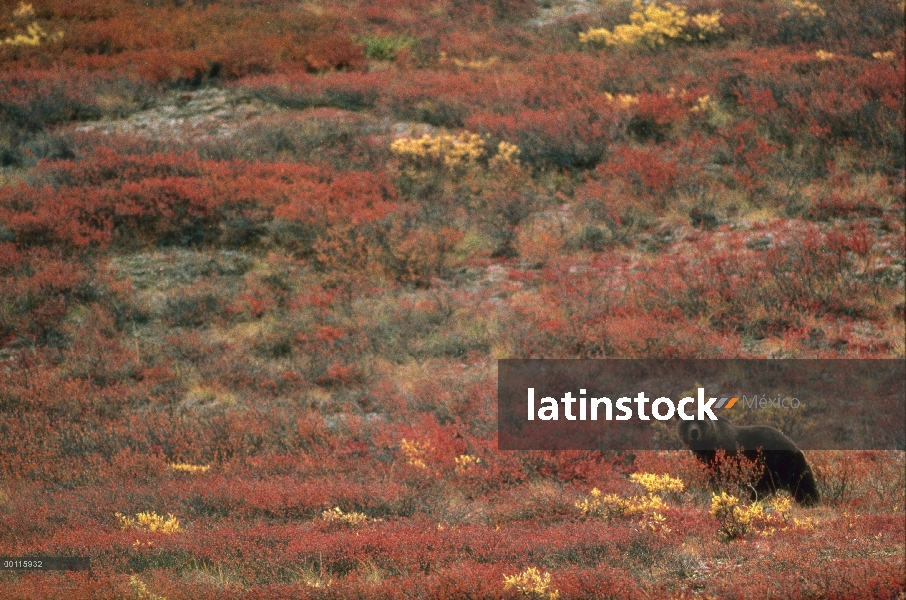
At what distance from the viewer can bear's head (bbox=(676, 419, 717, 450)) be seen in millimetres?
6898

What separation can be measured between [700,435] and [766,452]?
1.88 ft

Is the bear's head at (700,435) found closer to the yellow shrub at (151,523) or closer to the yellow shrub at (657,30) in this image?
the yellow shrub at (151,523)

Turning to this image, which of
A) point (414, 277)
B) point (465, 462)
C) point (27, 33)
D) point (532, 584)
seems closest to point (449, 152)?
point (414, 277)

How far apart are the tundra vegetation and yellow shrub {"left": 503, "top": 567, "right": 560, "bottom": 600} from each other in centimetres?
3

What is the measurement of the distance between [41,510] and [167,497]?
910mm

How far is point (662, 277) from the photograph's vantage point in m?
11.2

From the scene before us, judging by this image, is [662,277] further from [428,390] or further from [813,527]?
[813,527]

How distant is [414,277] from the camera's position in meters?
12.0

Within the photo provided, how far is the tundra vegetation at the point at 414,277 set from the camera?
5.28m

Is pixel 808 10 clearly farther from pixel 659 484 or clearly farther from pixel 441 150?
pixel 659 484

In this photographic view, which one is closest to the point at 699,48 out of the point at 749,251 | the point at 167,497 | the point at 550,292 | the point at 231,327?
the point at 749,251

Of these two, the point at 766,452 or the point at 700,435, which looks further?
the point at 700,435

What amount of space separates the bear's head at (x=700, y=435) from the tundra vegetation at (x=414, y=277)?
23 centimetres

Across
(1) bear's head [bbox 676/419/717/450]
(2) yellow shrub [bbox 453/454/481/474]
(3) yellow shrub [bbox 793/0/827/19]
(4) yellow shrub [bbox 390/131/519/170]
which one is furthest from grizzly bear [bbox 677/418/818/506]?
(3) yellow shrub [bbox 793/0/827/19]
